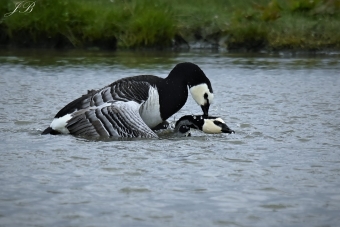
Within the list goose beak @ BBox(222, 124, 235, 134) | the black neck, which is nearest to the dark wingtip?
the black neck

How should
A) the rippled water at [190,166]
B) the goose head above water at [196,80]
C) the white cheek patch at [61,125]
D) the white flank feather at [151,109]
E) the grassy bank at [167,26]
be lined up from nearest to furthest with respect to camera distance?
the rippled water at [190,166], the white cheek patch at [61,125], the white flank feather at [151,109], the goose head above water at [196,80], the grassy bank at [167,26]

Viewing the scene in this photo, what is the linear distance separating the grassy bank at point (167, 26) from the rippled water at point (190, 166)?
3.88 metres

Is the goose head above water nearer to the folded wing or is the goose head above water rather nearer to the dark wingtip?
the folded wing

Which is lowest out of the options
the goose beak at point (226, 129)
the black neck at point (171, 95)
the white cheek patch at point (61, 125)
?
the goose beak at point (226, 129)

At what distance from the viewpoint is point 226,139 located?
8750 millimetres

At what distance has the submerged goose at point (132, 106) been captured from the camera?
8.78 meters

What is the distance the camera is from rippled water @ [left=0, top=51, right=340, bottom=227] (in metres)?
5.78

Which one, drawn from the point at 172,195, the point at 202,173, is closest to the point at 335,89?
the point at 202,173

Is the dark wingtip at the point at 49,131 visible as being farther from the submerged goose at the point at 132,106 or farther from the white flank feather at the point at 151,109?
the white flank feather at the point at 151,109

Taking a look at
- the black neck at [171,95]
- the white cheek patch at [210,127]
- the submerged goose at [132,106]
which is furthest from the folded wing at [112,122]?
the white cheek patch at [210,127]

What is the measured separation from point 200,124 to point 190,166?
6.84 ft

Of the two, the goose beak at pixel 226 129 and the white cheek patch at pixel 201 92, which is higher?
the white cheek patch at pixel 201 92

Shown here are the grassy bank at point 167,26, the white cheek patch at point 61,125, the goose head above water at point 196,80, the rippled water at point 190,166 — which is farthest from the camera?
the grassy bank at point 167,26

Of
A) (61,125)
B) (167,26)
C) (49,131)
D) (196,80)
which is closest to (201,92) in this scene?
(196,80)
